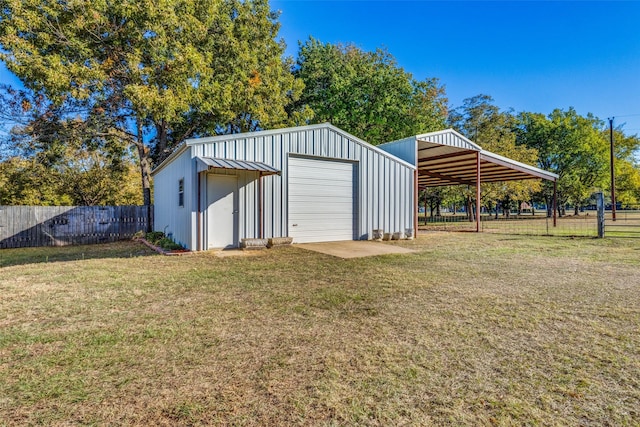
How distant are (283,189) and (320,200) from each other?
4.55 feet

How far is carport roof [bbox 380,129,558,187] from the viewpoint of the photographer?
11.9 metres

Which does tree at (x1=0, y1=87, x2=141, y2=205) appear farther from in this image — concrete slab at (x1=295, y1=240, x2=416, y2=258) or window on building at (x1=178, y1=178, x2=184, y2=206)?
concrete slab at (x1=295, y1=240, x2=416, y2=258)

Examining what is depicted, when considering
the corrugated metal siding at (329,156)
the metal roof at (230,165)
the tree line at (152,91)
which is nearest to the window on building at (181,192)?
the corrugated metal siding at (329,156)

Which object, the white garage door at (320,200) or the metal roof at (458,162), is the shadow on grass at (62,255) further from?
the metal roof at (458,162)

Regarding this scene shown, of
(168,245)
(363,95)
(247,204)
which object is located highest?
(363,95)

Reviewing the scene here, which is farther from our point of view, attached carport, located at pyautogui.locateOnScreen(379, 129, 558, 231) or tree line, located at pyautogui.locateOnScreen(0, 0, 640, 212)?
attached carport, located at pyautogui.locateOnScreen(379, 129, 558, 231)

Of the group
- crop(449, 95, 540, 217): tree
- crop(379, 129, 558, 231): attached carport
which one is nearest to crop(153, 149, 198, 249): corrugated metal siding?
crop(379, 129, 558, 231): attached carport

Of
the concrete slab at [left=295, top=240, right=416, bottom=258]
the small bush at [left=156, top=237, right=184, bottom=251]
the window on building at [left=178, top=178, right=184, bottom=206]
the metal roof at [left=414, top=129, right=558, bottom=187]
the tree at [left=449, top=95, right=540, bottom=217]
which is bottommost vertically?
the concrete slab at [left=295, top=240, right=416, bottom=258]

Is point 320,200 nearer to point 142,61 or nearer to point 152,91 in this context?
point 152,91

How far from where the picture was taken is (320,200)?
10016mm

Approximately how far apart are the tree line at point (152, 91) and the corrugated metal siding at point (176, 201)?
8.43ft

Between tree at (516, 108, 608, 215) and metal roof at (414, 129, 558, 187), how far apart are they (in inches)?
682

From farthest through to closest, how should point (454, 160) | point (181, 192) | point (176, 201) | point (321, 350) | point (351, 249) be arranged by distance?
point (454, 160) < point (176, 201) < point (181, 192) < point (351, 249) < point (321, 350)

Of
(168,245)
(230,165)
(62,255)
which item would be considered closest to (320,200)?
(230,165)
